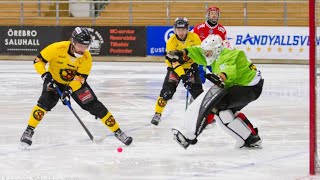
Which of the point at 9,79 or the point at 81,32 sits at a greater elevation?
the point at 81,32

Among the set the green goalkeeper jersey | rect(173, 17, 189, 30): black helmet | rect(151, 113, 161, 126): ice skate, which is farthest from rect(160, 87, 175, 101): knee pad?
the green goalkeeper jersey

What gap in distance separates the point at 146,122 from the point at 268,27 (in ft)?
36.9

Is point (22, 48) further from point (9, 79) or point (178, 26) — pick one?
point (178, 26)

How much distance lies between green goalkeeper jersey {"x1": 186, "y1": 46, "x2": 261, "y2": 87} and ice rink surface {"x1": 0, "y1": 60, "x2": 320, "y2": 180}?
0.62m

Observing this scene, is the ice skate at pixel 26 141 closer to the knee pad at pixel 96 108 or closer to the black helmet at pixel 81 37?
the knee pad at pixel 96 108

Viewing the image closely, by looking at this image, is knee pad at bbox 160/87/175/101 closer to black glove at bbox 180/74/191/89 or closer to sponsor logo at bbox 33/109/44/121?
black glove at bbox 180/74/191/89

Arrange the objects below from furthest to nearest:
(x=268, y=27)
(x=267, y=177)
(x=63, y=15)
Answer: (x=63, y=15), (x=268, y=27), (x=267, y=177)

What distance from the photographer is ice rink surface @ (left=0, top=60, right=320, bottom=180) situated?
5719mm

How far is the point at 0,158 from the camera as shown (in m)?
6.36

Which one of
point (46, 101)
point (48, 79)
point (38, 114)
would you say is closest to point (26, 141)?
point (38, 114)

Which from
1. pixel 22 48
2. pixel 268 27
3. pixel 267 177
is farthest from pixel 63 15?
pixel 267 177

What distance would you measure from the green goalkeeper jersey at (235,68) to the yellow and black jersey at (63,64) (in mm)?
1202

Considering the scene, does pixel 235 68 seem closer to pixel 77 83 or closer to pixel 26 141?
pixel 77 83

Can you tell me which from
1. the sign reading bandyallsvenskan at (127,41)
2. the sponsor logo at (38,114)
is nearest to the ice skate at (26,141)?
the sponsor logo at (38,114)
